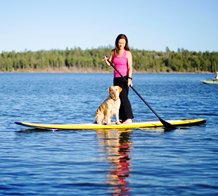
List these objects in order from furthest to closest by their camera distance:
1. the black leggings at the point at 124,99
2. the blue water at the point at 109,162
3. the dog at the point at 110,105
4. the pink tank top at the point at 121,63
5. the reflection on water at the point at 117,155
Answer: the black leggings at the point at 124,99
the pink tank top at the point at 121,63
the dog at the point at 110,105
the reflection on water at the point at 117,155
the blue water at the point at 109,162

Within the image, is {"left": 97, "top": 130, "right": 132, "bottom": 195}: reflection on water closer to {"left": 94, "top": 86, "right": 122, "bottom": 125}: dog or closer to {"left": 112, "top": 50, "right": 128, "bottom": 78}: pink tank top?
{"left": 94, "top": 86, "right": 122, "bottom": 125}: dog

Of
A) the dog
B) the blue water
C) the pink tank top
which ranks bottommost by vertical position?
the blue water

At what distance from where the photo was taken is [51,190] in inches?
327

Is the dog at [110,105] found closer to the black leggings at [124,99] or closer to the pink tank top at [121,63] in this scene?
the black leggings at [124,99]

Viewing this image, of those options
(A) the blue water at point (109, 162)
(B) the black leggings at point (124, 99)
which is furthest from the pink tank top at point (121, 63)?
(A) the blue water at point (109, 162)

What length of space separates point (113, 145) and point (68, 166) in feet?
9.03

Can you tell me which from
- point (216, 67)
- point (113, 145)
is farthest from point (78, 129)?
point (216, 67)

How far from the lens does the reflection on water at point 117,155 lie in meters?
8.67

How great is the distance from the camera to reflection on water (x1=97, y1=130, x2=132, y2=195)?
8.67m

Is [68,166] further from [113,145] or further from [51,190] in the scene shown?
[113,145]

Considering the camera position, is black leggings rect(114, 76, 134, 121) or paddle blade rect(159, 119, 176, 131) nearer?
black leggings rect(114, 76, 134, 121)

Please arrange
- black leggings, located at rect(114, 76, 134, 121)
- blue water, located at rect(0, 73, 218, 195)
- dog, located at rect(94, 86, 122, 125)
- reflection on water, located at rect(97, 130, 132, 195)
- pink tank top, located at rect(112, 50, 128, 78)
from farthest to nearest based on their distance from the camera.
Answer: black leggings, located at rect(114, 76, 134, 121), pink tank top, located at rect(112, 50, 128, 78), dog, located at rect(94, 86, 122, 125), reflection on water, located at rect(97, 130, 132, 195), blue water, located at rect(0, 73, 218, 195)

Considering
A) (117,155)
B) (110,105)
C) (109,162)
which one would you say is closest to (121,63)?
(110,105)

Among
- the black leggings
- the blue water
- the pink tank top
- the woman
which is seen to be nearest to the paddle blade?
the blue water
